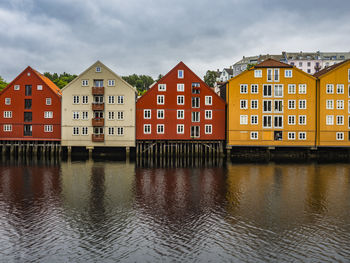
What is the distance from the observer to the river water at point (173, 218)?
45.4 feet

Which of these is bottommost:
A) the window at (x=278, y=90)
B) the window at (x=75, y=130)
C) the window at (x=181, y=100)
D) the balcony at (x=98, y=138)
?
the balcony at (x=98, y=138)

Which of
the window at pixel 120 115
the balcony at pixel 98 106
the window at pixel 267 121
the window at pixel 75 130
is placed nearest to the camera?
the window at pixel 267 121

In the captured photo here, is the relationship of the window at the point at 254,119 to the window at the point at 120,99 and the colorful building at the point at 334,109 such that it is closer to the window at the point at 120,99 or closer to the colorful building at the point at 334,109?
the colorful building at the point at 334,109

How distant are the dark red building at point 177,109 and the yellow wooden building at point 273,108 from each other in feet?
14.7

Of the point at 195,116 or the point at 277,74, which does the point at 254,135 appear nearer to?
the point at 195,116

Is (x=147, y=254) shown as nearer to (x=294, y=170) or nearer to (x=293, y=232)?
(x=293, y=232)

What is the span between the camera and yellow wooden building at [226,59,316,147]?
4984 cm

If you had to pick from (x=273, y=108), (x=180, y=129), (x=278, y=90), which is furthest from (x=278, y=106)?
(x=180, y=129)

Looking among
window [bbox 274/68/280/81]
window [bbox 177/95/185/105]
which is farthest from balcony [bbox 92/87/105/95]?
window [bbox 274/68/280/81]

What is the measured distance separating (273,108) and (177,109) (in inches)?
678

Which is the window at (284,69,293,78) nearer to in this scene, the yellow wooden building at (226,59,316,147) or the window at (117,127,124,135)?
the yellow wooden building at (226,59,316,147)

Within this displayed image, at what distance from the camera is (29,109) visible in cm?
5341

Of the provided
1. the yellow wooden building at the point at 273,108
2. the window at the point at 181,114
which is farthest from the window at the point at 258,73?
the window at the point at 181,114

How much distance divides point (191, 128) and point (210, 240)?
3629cm
